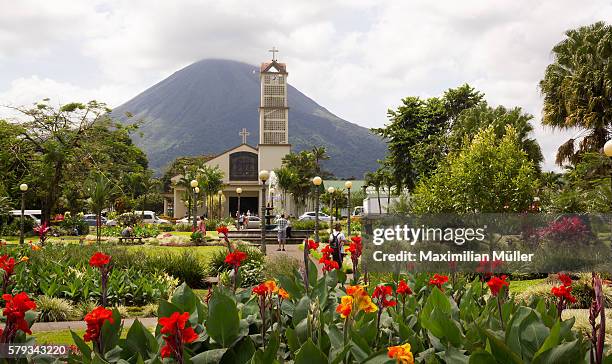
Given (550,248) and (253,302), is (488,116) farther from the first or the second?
(253,302)

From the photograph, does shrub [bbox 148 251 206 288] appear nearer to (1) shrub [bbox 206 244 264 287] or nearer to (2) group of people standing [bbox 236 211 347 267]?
(1) shrub [bbox 206 244 264 287]

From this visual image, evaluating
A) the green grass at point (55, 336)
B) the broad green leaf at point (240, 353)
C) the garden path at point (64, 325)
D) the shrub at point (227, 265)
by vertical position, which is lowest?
the garden path at point (64, 325)

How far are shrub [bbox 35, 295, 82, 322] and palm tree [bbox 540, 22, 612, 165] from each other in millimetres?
18635

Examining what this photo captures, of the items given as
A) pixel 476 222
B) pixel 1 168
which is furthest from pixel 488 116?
pixel 1 168

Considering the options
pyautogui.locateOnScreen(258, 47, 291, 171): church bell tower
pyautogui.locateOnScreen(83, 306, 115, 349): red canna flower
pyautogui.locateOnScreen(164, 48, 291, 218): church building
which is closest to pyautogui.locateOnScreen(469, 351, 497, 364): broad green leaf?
pyautogui.locateOnScreen(83, 306, 115, 349): red canna flower

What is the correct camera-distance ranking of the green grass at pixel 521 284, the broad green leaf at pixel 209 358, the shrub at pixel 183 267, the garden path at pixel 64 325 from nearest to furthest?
the broad green leaf at pixel 209 358
the garden path at pixel 64 325
the green grass at pixel 521 284
the shrub at pixel 183 267

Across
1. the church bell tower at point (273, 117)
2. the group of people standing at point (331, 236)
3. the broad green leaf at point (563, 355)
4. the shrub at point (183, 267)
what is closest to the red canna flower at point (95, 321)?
the broad green leaf at point (563, 355)

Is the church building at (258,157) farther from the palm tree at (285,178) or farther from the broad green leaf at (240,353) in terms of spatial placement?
the broad green leaf at (240,353)

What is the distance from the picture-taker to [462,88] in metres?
35.3

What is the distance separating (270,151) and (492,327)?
67.9 m

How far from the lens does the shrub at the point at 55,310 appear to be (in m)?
8.02

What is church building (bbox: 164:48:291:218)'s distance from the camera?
6756 cm

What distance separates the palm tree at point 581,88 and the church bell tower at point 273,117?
4937 centimetres

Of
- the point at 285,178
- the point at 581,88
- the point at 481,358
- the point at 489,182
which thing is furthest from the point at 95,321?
the point at 285,178
